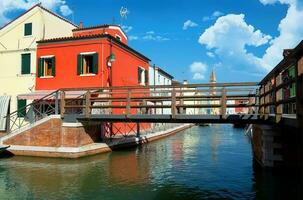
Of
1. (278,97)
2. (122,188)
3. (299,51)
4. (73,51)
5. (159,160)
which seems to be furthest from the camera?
(73,51)

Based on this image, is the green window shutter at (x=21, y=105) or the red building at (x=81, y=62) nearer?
the red building at (x=81, y=62)

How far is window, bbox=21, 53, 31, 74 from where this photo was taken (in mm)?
25250

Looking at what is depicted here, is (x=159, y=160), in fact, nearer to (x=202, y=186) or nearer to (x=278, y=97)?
(x=202, y=186)

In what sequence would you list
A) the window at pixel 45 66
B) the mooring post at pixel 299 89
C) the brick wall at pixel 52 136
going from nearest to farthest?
the mooring post at pixel 299 89 < the brick wall at pixel 52 136 < the window at pixel 45 66

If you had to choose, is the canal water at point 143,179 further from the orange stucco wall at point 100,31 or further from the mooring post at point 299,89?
the orange stucco wall at point 100,31

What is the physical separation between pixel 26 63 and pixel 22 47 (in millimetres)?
1281

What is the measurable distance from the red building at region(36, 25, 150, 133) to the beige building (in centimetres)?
92

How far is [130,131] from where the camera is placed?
27188 millimetres

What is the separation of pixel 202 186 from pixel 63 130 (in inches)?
355

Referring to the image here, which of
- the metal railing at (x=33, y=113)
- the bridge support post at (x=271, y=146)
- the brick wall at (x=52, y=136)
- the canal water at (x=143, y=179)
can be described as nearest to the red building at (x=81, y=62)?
the metal railing at (x=33, y=113)

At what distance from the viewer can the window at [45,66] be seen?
2447 cm

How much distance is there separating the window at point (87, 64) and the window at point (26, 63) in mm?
4322

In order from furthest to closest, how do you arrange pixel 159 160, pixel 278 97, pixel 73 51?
pixel 73 51
pixel 159 160
pixel 278 97

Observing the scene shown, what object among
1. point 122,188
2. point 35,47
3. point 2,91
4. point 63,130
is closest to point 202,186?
point 122,188
